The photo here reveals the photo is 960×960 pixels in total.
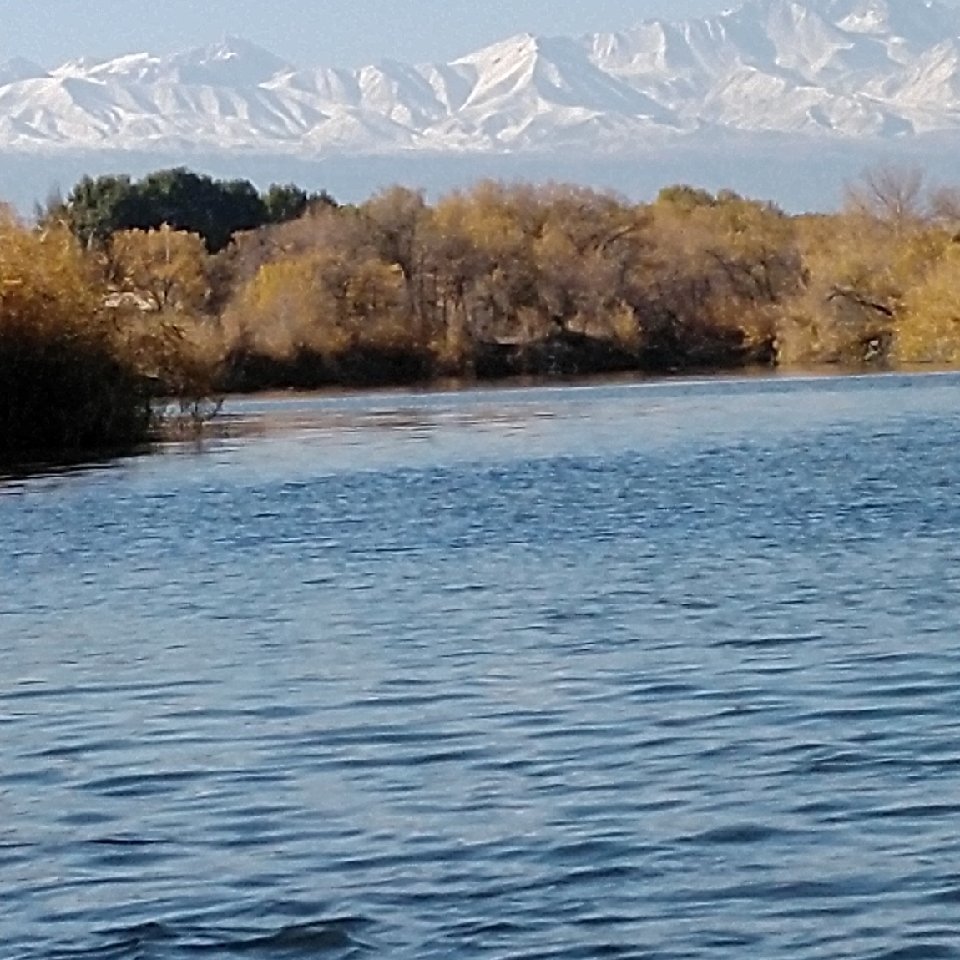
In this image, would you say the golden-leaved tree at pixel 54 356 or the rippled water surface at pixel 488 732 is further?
the golden-leaved tree at pixel 54 356

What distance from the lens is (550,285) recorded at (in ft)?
288

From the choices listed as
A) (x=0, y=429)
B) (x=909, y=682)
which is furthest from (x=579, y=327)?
(x=909, y=682)

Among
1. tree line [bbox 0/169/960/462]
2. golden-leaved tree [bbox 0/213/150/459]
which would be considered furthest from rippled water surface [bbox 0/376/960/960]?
tree line [bbox 0/169/960/462]

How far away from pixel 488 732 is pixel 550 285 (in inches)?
2936

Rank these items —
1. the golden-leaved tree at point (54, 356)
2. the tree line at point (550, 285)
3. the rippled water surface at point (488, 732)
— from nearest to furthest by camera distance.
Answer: the rippled water surface at point (488, 732)
the golden-leaved tree at point (54, 356)
the tree line at point (550, 285)

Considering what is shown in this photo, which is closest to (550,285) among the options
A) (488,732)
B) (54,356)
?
(54,356)

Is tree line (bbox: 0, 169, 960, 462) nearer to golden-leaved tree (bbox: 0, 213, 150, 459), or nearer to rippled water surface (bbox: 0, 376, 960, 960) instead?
golden-leaved tree (bbox: 0, 213, 150, 459)

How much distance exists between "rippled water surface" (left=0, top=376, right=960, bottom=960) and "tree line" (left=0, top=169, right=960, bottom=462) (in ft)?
151

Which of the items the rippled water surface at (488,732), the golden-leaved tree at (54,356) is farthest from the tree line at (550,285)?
the rippled water surface at (488,732)

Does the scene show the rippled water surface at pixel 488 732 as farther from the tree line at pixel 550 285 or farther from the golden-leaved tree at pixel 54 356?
the tree line at pixel 550 285

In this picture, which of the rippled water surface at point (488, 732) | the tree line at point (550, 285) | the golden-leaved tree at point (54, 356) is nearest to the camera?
the rippled water surface at point (488, 732)

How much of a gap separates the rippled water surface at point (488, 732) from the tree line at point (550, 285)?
1818 inches

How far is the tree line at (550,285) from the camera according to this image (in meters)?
81.4

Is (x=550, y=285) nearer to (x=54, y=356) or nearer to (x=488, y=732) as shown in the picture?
(x=54, y=356)
